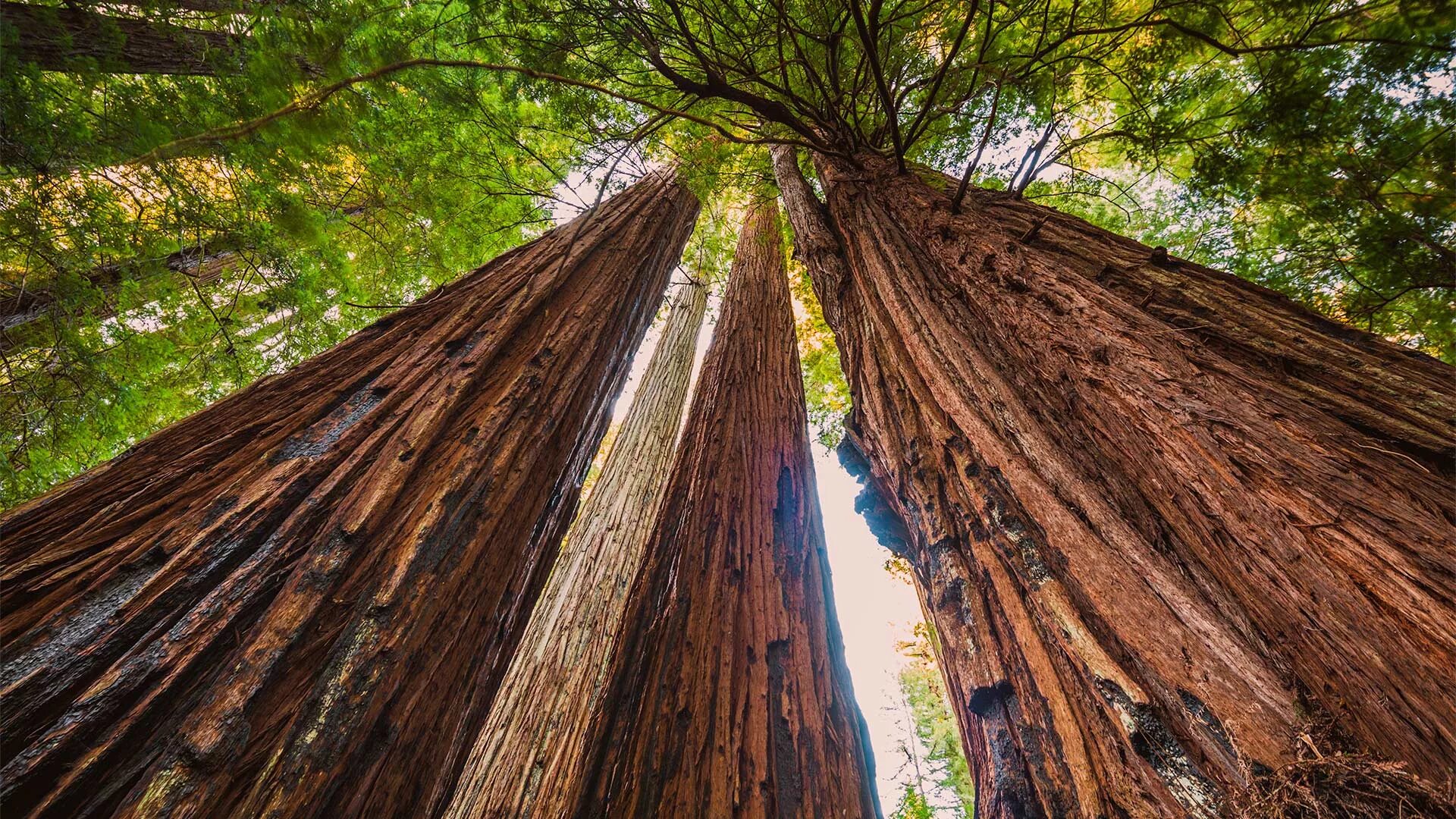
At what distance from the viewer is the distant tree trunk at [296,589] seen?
2.65 feet

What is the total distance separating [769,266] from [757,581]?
409 centimetres

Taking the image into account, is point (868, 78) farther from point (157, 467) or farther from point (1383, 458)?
point (157, 467)

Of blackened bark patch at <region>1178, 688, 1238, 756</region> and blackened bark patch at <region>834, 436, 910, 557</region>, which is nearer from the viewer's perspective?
blackened bark patch at <region>1178, 688, 1238, 756</region>

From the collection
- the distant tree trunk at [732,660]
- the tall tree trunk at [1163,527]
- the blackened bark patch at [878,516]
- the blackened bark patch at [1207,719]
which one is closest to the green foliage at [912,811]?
the distant tree trunk at [732,660]

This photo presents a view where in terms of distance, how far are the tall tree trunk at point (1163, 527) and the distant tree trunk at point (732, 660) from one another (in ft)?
1.76

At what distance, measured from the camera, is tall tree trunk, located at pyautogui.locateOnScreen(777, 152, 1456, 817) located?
0.84 meters

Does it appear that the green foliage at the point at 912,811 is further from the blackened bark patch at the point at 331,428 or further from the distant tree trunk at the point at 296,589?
the blackened bark patch at the point at 331,428

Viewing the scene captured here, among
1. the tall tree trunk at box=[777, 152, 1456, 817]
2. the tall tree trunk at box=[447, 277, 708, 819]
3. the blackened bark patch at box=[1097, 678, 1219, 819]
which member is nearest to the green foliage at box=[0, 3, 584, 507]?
the tall tree trunk at box=[447, 277, 708, 819]

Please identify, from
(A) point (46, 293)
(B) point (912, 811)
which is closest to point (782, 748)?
(A) point (46, 293)

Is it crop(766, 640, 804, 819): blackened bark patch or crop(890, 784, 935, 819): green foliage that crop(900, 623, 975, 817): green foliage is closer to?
crop(890, 784, 935, 819): green foliage

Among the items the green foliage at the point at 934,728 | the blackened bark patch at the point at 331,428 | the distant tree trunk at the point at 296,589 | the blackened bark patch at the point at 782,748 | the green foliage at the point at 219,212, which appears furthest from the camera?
the green foliage at the point at 934,728

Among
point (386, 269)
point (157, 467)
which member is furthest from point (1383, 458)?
point (386, 269)

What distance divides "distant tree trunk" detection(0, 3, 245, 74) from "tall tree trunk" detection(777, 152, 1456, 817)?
323 centimetres

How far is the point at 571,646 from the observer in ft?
8.46
